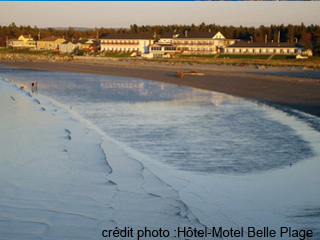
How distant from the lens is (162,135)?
14195 millimetres

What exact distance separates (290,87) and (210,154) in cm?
1832

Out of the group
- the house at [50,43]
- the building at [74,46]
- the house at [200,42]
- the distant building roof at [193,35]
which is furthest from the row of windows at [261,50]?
the house at [50,43]

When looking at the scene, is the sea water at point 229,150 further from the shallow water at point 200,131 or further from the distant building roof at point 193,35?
the distant building roof at point 193,35

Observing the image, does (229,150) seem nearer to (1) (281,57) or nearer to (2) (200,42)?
(1) (281,57)

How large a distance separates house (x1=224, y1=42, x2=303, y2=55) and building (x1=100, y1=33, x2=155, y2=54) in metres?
19.2

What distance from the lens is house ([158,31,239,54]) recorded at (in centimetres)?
9075

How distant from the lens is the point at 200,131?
14.9m

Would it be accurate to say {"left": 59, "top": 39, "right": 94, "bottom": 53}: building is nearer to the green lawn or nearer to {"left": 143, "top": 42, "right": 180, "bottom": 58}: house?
{"left": 143, "top": 42, "right": 180, "bottom": 58}: house

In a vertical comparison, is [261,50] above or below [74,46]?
below

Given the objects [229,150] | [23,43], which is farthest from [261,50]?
[23,43]

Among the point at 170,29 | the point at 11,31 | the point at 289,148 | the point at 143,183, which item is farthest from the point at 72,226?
the point at 11,31

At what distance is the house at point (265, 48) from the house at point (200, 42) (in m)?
7.27

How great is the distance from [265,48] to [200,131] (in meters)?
66.9

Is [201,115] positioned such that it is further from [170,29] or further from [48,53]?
[170,29]
